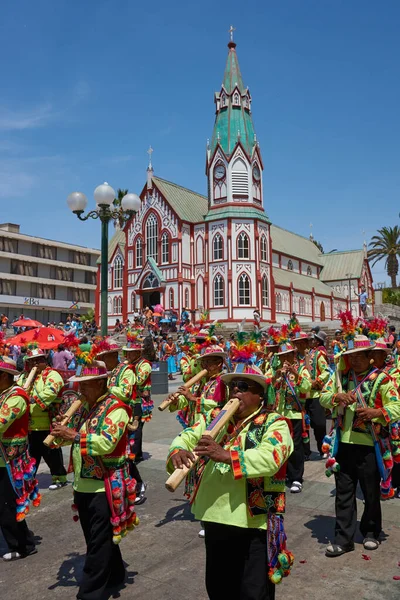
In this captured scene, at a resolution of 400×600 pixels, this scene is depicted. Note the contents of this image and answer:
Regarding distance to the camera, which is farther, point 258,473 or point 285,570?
point 285,570

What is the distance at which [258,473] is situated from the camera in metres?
2.95

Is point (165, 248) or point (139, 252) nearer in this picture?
point (165, 248)

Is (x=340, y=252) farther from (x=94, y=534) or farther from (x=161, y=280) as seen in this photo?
(x=94, y=534)

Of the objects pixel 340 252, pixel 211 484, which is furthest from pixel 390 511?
pixel 340 252

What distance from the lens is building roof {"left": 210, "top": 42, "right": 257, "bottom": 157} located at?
40.6 meters

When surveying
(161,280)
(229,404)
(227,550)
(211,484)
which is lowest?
(227,550)

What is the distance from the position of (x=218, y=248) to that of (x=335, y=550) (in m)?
35.9

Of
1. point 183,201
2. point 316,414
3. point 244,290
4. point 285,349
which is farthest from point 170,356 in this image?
point 183,201

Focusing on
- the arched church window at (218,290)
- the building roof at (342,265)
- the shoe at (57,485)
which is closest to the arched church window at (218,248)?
the arched church window at (218,290)

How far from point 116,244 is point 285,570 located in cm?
4585

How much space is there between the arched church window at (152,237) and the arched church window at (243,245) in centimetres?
743

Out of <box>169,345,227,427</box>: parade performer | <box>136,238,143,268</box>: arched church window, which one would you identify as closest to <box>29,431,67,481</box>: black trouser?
<box>169,345,227,427</box>: parade performer

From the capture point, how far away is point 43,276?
63.8 metres

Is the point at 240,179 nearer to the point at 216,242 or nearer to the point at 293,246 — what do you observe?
the point at 216,242
